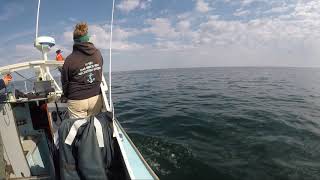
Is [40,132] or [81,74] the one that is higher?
[81,74]

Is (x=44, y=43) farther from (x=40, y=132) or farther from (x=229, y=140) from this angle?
(x=229, y=140)

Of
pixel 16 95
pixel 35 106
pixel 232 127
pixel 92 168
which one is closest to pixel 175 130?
pixel 232 127

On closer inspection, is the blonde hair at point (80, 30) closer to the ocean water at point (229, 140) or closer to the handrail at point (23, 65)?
the handrail at point (23, 65)

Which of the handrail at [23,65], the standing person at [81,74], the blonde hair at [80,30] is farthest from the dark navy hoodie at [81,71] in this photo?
the handrail at [23,65]

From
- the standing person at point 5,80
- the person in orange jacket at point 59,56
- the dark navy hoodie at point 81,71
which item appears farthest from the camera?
the person in orange jacket at point 59,56

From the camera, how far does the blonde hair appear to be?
11.8 ft

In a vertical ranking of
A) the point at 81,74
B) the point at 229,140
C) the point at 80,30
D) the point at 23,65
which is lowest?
the point at 229,140

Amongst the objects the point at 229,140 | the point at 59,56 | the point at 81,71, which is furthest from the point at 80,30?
the point at 229,140

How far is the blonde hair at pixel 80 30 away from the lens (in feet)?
11.8

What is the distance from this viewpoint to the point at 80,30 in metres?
3.62

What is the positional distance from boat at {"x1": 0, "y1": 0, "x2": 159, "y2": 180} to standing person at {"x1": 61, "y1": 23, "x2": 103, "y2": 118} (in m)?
0.30

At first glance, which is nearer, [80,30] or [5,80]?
[80,30]

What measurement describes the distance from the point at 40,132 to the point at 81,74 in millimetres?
3802

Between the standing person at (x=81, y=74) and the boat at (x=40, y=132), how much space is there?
1.00 ft
